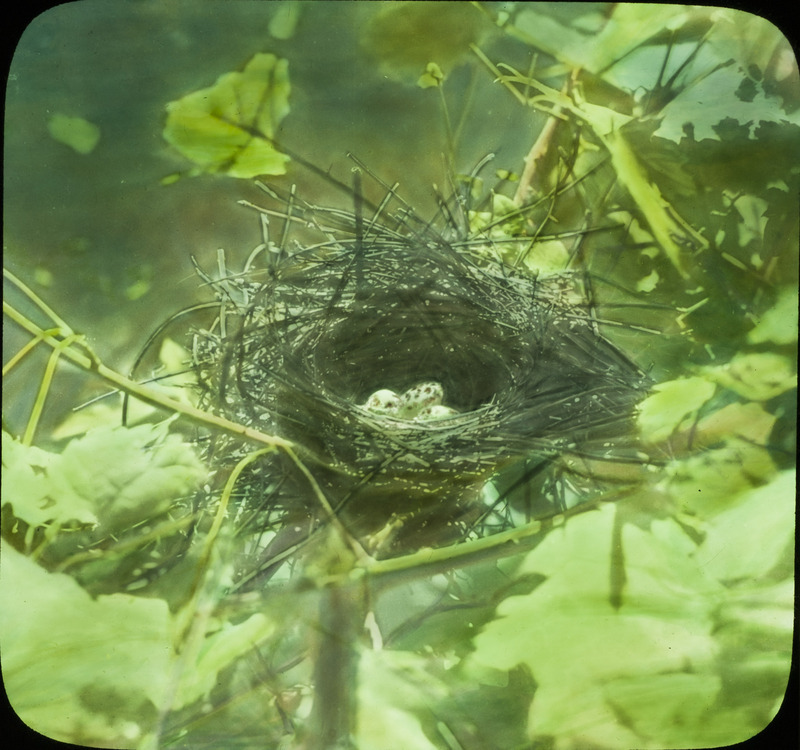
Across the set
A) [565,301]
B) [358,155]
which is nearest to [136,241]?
[358,155]

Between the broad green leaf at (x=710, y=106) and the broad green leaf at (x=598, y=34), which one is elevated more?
the broad green leaf at (x=598, y=34)

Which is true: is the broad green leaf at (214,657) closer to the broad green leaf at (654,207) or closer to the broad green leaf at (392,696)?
the broad green leaf at (392,696)

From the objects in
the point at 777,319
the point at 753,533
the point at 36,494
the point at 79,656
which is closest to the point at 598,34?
the point at 777,319

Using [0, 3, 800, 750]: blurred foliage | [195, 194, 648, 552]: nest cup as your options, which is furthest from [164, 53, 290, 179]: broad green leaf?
[195, 194, 648, 552]: nest cup

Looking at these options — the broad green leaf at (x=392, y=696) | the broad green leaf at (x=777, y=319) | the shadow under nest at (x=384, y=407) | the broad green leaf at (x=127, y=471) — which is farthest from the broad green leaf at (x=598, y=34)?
the broad green leaf at (x=392, y=696)

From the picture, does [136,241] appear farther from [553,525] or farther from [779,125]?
[779,125]

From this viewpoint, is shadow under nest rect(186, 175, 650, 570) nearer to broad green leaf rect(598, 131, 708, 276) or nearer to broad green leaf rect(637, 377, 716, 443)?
broad green leaf rect(637, 377, 716, 443)
